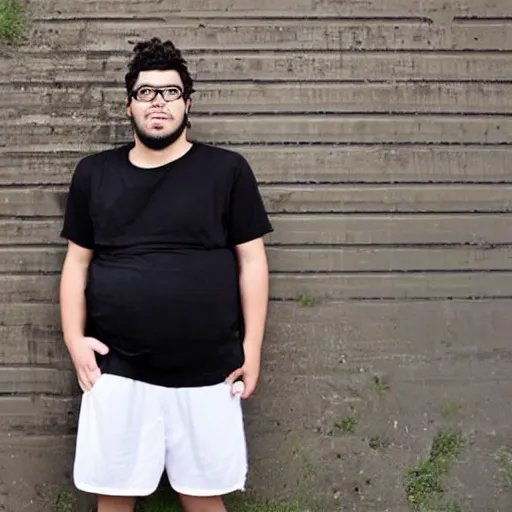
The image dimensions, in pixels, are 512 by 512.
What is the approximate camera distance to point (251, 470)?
3191 millimetres

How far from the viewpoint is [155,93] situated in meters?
2.66

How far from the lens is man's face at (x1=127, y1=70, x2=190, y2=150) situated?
2650mm

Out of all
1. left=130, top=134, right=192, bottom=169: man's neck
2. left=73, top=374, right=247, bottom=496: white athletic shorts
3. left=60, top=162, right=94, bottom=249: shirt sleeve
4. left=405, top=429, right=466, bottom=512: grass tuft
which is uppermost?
left=130, top=134, right=192, bottom=169: man's neck

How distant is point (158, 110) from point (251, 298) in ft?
2.28

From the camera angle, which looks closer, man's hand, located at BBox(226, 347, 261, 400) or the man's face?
the man's face

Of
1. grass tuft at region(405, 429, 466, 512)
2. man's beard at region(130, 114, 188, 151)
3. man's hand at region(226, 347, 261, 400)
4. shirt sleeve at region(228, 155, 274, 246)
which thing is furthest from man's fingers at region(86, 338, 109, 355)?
grass tuft at region(405, 429, 466, 512)

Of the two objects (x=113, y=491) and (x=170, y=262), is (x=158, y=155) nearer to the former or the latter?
(x=170, y=262)

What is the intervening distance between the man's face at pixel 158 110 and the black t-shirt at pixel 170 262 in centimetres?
10

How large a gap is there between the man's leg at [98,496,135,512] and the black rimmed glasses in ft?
4.43

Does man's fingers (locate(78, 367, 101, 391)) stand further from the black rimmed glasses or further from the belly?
the black rimmed glasses

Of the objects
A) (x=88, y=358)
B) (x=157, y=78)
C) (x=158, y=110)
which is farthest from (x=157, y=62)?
(x=88, y=358)

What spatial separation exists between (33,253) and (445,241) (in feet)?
5.19

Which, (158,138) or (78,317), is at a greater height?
(158,138)

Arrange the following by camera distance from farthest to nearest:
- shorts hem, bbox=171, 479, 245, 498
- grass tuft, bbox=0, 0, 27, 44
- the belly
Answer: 1. grass tuft, bbox=0, 0, 27, 44
2. shorts hem, bbox=171, 479, 245, 498
3. the belly
